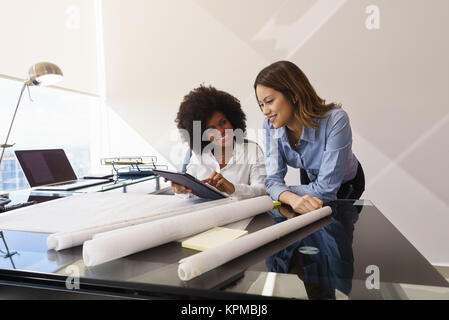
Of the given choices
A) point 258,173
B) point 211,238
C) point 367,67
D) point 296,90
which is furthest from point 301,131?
point 367,67

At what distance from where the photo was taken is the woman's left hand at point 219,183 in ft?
3.95

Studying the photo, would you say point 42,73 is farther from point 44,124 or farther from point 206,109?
point 44,124

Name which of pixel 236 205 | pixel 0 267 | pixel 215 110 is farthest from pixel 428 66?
pixel 0 267

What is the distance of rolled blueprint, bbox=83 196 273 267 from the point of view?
18.2 inches

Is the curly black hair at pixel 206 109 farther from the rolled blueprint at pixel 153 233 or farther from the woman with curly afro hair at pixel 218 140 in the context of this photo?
the rolled blueprint at pixel 153 233

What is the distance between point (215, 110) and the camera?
1949mm

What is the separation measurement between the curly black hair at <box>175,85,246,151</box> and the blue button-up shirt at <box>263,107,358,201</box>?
1.62 feet

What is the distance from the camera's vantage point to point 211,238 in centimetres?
57

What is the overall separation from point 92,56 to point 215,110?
203cm

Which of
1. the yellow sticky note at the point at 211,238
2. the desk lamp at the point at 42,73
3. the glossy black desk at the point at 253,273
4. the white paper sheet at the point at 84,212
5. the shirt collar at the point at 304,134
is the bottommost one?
the glossy black desk at the point at 253,273

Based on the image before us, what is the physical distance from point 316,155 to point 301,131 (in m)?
0.14

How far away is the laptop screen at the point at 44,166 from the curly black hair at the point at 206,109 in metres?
0.90

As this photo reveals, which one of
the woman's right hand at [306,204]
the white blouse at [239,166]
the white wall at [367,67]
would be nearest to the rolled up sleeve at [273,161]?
the white blouse at [239,166]
